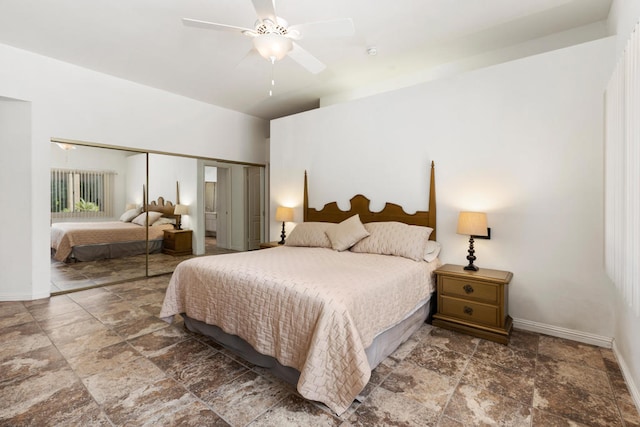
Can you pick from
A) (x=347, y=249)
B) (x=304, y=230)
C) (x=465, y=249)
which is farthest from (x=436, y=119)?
(x=304, y=230)

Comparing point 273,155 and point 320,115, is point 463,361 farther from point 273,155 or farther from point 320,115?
point 273,155

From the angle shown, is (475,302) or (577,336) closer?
(577,336)

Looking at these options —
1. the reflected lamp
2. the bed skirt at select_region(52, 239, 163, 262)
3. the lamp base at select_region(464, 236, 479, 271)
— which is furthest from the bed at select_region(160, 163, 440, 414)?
the bed skirt at select_region(52, 239, 163, 262)

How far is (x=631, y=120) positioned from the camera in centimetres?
167

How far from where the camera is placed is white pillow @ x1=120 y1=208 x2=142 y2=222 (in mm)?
4488

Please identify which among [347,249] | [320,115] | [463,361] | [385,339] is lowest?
[463,361]

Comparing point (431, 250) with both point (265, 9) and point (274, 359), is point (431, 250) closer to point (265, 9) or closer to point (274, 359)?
point (274, 359)

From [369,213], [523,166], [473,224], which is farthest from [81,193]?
[523,166]

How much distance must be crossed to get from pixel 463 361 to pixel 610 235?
4.71ft

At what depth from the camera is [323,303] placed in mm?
1776

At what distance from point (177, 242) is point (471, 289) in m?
4.46

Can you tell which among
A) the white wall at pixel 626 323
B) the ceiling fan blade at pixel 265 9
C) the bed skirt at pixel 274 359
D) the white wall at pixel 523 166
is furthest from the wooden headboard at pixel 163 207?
the white wall at pixel 626 323

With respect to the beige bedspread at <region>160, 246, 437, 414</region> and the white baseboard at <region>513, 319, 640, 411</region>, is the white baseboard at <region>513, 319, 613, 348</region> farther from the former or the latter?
the beige bedspread at <region>160, 246, 437, 414</region>

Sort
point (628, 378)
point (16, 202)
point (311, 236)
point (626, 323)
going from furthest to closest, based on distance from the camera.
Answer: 1. point (311, 236)
2. point (16, 202)
3. point (626, 323)
4. point (628, 378)
